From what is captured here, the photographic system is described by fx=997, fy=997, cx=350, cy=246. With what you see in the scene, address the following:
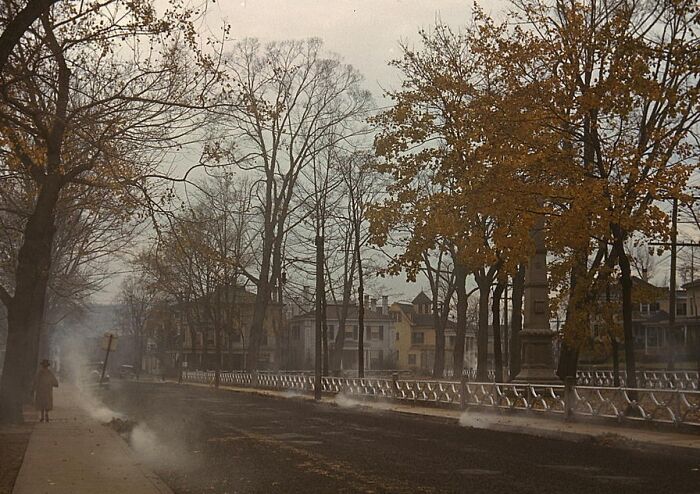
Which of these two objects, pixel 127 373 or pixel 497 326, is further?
pixel 127 373

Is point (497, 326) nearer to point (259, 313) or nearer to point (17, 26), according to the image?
point (259, 313)

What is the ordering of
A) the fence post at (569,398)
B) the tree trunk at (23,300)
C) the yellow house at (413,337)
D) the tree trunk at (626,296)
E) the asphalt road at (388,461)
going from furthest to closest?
the yellow house at (413,337) → the tree trunk at (626,296) → the fence post at (569,398) → the tree trunk at (23,300) → the asphalt road at (388,461)

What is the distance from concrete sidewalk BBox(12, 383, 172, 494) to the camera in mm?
12164

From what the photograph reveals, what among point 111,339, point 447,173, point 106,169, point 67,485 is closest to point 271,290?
point 111,339

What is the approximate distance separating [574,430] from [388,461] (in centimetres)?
706

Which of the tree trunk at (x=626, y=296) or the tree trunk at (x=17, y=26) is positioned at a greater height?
the tree trunk at (x=17, y=26)

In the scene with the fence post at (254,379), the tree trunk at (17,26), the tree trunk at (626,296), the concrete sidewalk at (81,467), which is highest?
the tree trunk at (17,26)

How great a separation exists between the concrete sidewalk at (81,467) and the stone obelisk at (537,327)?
13827 millimetres

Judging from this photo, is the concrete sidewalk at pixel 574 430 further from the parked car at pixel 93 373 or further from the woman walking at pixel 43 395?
the parked car at pixel 93 373

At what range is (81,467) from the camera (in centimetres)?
1472

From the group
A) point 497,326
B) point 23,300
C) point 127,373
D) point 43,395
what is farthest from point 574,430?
point 127,373

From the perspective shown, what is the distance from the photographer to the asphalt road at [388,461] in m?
12.5

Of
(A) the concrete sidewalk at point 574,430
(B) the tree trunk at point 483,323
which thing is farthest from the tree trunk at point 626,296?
(B) the tree trunk at point 483,323

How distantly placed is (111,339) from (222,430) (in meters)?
24.6
